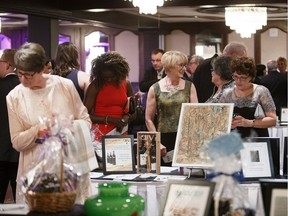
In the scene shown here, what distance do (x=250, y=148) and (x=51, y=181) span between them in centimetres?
122

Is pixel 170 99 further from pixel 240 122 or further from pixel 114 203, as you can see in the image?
pixel 114 203

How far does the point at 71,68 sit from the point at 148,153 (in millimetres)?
1555

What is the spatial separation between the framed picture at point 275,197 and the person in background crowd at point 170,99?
2.37 meters

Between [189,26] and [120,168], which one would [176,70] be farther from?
[189,26]

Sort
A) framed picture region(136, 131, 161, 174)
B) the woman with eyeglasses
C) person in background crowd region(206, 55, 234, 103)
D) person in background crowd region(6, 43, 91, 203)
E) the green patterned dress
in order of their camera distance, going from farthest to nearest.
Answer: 1. the green patterned dress
2. person in background crowd region(206, 55, 234, 103)
3. the woman with eyeglasses
4. framed picture region(136, 131, 161, 174)
5. person in background crowd region(6, 43, 91, 203)

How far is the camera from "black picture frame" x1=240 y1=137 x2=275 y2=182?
333 centimetres

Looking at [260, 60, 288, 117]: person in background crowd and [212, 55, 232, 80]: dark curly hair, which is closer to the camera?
[212, 55, 232, 80]: dark curly hair

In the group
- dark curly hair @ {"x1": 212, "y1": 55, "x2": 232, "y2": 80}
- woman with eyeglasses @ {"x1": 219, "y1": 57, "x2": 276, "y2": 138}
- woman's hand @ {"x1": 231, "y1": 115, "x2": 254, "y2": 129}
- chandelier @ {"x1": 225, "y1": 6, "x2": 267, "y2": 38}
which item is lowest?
woman's hand @ {"x1": 231, "y1": 115, "x2": 254, "y2": 129}

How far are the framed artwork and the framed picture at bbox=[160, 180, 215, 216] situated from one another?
0.97 meters

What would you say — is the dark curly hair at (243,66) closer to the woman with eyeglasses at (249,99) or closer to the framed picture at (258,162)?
the woman with eyeglasses at (249,99)

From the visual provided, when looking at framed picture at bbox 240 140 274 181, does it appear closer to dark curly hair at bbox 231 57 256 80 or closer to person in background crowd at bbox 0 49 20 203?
dark curly hair at bbox 231 57 256 80

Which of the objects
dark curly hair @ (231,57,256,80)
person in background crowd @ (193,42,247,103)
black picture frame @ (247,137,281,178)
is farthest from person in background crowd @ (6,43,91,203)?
person in background crowd @ (193,42,247,103)

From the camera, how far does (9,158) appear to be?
15.1 feet

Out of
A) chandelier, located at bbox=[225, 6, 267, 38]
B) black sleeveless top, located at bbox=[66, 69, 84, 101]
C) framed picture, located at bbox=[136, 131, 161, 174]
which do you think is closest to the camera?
framed picture, located at bbox=[136, 131, 161, 174]
